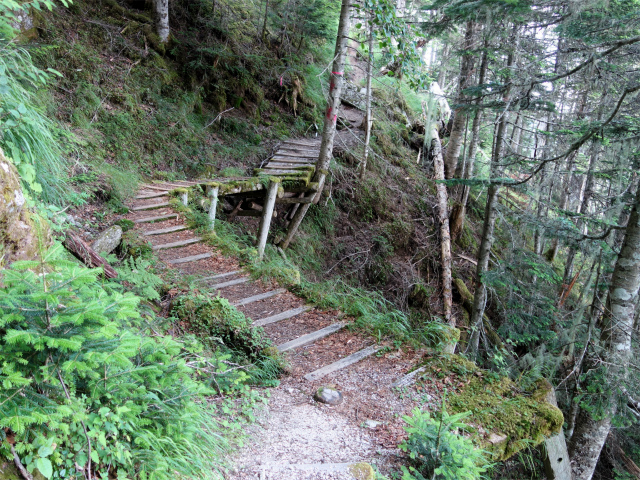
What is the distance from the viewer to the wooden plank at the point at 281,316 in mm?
4627

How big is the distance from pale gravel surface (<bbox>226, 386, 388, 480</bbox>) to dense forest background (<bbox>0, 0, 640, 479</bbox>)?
195 mm

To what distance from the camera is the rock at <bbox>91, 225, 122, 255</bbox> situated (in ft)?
15.2

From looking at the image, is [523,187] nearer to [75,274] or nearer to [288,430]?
[288,430]

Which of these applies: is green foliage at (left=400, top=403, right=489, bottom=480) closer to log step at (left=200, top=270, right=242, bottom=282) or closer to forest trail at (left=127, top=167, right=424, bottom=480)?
forest trail at (left=127, top=167, right=424, bottom=480)

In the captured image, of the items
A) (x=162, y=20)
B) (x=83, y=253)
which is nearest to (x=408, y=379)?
(x=83, y=253)

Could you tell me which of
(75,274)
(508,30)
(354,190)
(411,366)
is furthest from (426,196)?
(75,274)

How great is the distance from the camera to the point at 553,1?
5.64 metres

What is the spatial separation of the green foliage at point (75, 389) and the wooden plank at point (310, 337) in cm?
219

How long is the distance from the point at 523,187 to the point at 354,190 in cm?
554

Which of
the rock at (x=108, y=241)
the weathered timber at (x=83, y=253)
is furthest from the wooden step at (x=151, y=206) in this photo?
the weathered timber at (x=83, y=253)

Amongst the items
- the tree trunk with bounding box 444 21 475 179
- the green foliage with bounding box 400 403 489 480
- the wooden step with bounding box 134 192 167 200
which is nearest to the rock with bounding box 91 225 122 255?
the wooden step with bounding box 134 192 167 200

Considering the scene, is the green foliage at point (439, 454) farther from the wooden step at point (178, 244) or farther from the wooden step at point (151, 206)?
the wooden step at point (151, 206)

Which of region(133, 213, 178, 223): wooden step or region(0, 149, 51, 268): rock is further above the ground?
region(0, 149, 51, 268): rock

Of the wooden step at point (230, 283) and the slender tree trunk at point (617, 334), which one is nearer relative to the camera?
the slender tree trunk at point (617, 334)
